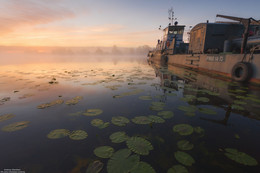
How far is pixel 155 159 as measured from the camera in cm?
153

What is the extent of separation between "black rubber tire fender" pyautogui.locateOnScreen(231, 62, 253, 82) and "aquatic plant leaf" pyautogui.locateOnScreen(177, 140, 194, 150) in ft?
22.7

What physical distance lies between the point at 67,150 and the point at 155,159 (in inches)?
50.0

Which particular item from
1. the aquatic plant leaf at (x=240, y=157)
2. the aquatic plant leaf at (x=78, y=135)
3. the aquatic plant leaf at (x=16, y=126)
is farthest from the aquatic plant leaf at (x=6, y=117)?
the aquatic plant leaf at (x=240, y=157)

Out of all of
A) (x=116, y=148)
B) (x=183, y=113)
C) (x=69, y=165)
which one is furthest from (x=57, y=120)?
(x=183, y=113)

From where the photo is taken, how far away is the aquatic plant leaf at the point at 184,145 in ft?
5.65

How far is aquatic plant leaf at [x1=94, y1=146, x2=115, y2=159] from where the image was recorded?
1576 mm

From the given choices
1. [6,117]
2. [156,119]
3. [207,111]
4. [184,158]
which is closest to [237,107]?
[207,111]

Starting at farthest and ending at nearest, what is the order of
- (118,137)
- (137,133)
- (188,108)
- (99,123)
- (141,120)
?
(188,108) < (141,120) < (99,123) < (137,133) < (118,137)

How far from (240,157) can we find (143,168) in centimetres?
136

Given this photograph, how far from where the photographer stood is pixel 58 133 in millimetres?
2064

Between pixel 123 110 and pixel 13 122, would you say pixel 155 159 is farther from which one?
pixel 13 122

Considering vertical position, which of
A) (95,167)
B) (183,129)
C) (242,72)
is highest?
(242,72)

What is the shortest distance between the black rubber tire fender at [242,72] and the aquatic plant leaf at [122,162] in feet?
25.6

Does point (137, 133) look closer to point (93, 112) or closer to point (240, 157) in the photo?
point (93, 112)
